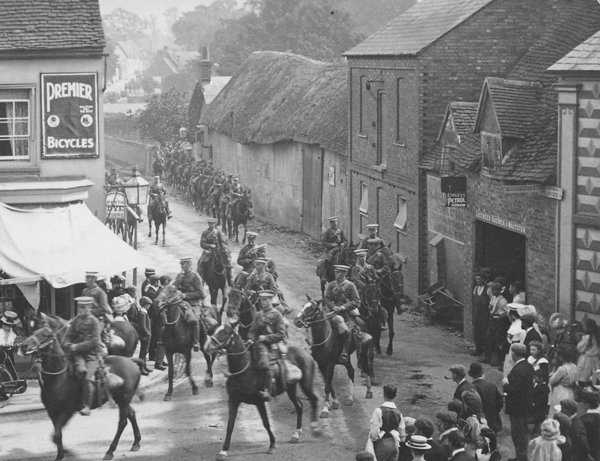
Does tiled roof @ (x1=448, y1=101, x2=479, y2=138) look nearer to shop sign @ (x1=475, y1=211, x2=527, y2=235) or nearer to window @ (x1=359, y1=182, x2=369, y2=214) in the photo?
shop sign @ (x1=475, y1=211, x2=527, y2=235)

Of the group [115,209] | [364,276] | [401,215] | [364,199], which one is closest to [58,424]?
[364,276]

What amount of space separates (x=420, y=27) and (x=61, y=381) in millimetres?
16999

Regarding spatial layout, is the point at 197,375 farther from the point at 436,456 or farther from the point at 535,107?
the point at 436,456

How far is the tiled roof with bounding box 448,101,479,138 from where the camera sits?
2659 cm

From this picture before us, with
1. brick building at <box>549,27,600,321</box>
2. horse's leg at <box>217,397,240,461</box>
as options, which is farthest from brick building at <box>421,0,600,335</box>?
horse's leg at <box>217,397,240,461</box>

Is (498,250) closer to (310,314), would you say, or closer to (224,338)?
(310,314)

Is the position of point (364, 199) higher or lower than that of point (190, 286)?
higher

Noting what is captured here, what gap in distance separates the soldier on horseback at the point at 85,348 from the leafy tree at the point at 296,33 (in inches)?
2469

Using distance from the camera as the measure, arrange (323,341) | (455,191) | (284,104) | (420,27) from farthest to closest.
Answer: (284,104) → (420,27) → (455,191) → (323,341)

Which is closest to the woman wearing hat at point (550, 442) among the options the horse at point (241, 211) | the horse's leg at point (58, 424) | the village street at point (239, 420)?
the village street at point (239, 420)

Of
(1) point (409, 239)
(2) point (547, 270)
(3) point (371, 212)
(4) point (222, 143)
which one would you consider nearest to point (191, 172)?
(4) point (222, 143)

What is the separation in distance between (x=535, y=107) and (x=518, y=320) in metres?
5.76

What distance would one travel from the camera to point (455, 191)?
2544 cm

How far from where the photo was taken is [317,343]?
755 inches
